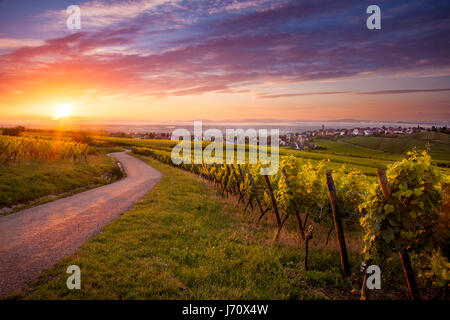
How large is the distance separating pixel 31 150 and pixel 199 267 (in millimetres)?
28328

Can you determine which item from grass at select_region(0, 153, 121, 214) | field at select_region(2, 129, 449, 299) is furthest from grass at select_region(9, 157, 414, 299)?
grass at select_region(0, 153, 121, 214)

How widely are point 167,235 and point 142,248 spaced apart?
4.71 feet

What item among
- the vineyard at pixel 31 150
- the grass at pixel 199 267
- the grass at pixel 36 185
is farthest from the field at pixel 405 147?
the vineyard at pixel 31 150

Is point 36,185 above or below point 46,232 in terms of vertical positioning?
above

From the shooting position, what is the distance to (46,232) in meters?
8.59

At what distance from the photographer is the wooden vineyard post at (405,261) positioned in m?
4.67

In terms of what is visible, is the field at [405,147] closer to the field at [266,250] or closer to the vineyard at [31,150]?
the field at [266,250]

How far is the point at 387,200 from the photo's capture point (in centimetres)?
484

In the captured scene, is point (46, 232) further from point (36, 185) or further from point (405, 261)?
point (405, 261)

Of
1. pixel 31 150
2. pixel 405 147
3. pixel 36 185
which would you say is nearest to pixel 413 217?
pixel 36 185

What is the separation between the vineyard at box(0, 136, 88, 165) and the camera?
21328 mm

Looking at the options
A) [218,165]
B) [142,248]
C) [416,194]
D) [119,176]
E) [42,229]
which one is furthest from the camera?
[119,176]
